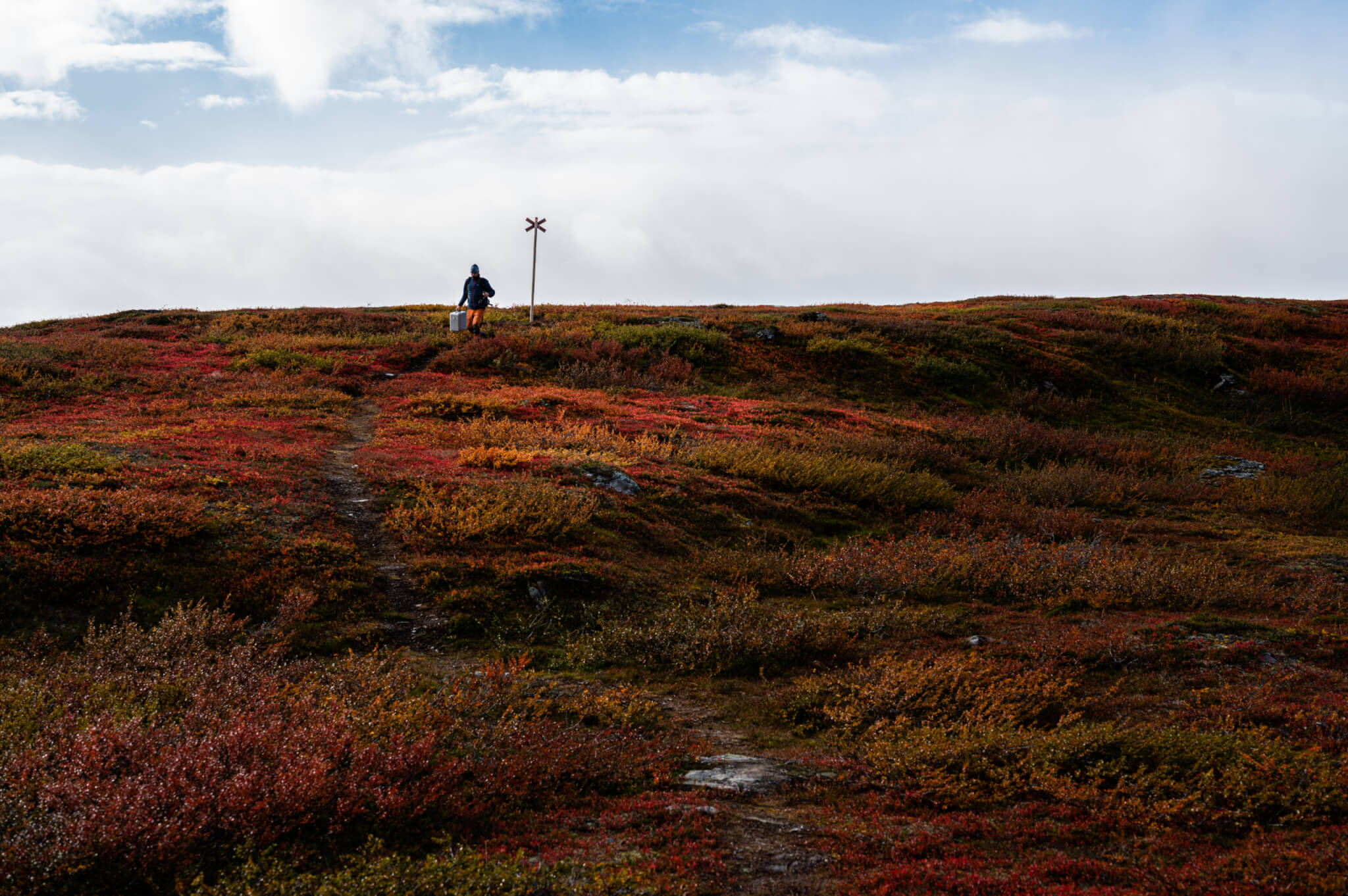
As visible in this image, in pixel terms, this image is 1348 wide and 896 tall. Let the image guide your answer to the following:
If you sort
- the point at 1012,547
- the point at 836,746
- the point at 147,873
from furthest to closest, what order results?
the point at 1012,547
the point at 836,746
the point at 147,873

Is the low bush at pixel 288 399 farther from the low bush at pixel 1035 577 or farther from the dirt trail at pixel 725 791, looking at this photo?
the low bush at pixel 1035 577

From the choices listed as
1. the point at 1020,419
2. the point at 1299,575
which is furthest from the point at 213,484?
the point at 1020,419

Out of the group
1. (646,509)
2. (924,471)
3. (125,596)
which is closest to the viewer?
(125,596)

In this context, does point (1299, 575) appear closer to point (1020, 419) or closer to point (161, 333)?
point (1020, 419)

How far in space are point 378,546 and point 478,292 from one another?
805 inches

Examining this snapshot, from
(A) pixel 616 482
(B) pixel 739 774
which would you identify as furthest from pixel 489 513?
(B) pixel 739 774

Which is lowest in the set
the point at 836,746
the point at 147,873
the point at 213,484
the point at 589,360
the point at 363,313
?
the point at 836,746

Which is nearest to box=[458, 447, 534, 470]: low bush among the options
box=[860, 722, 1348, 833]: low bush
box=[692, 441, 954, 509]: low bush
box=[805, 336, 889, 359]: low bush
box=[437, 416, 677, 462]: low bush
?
box=[437, 416, 677, 462]: low bush

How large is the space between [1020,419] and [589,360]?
14537 millimetres

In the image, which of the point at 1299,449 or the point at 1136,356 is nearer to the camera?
the point at 1299,449

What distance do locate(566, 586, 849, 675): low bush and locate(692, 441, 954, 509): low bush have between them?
265 inches

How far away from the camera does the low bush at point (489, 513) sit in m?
11.0

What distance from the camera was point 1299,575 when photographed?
10836 millimetres

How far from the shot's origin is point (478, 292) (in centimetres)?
2944
